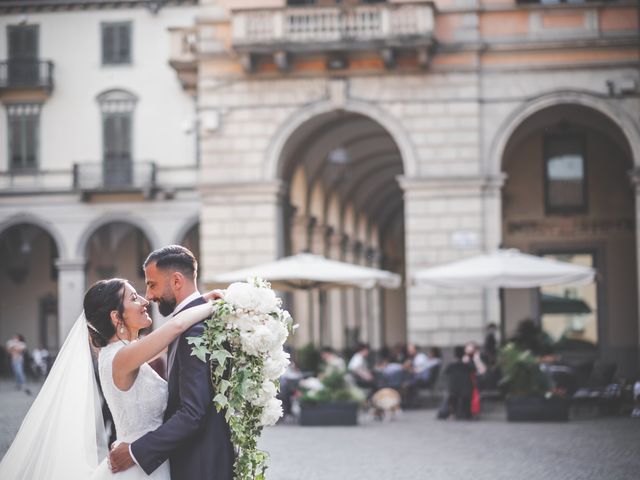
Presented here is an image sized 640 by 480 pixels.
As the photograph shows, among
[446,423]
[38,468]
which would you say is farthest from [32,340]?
[38,468]

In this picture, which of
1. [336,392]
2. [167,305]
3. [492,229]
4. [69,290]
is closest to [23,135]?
[69,290]

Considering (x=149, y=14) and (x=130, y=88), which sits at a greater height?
(x=149, y=14)

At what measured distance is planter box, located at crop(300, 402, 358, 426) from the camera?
18.4 m

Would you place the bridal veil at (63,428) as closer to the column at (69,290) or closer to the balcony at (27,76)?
the column at (69,290)

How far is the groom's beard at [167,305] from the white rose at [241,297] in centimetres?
26

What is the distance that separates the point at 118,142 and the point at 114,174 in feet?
3.34

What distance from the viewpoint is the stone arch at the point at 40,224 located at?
121 feet

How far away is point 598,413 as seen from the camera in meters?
19.8

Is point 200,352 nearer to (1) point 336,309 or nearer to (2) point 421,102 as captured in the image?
(2) point 421,102

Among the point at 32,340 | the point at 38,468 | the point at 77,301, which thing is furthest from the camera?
the point at 32,340

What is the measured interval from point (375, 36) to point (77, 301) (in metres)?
16.2

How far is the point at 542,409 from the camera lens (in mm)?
18406

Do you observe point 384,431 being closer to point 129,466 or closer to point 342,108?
point 342,108

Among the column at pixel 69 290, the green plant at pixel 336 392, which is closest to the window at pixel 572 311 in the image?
the green plant at pixel 336 392
